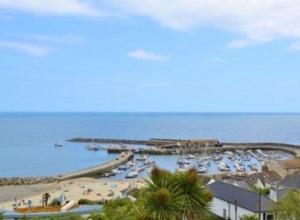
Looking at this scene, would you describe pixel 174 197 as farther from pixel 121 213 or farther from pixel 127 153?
pixel 127 153

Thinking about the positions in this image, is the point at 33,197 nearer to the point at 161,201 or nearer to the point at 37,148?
the point at 161,201

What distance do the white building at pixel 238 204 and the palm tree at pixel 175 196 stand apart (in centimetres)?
1156

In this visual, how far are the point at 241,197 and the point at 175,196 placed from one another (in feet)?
52.3

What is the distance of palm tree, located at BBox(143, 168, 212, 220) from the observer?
43.3ft

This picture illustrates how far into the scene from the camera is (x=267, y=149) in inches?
4695

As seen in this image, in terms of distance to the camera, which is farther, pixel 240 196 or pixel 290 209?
pixel 240 196

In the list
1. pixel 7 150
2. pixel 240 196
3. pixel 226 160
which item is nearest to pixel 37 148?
pixel 7 150

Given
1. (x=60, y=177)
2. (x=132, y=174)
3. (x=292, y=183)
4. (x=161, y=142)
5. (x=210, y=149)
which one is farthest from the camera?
(x=161, y=142)

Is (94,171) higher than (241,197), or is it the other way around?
(241,197)

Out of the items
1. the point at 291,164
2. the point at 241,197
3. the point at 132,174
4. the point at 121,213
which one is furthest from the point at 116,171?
the point at 121,213

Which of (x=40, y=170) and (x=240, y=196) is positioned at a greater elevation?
(x=240, y=196)

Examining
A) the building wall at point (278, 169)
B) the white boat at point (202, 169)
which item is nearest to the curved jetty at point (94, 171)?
the white boat at point (202, 169)

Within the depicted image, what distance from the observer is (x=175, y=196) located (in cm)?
1359

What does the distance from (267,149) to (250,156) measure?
1640 centimetres
